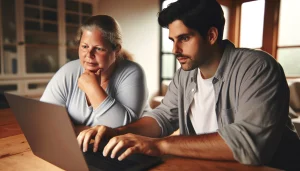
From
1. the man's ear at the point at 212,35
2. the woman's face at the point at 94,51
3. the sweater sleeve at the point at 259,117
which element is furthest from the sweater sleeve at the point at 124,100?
the sweater sleeve at the point at 259,117

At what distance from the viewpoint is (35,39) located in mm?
3291

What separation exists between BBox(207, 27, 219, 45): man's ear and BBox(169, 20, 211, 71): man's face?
0.10ft

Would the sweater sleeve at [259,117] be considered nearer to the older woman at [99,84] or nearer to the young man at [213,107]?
the young man at [213,107]

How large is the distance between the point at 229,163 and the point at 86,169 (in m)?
0.40

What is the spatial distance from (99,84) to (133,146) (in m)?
0.62

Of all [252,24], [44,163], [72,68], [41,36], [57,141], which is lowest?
[44,163]

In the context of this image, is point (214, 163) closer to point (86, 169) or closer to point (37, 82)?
point (86, 169)

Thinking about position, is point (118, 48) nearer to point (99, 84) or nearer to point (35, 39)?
point (99, 84)

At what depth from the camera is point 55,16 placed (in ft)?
11.3

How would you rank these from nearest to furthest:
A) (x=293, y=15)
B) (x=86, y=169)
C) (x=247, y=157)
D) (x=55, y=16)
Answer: (x=86, y=169) < (x=247, y=157) < (x=55, y=16) < (x=293, y=15)

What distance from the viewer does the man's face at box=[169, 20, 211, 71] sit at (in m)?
1.07

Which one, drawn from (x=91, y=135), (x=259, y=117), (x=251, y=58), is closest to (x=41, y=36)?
(x=91, y=135)

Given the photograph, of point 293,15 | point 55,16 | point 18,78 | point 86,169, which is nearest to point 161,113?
point 86,169

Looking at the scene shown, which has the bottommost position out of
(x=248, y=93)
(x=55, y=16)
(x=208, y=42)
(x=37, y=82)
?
(x=37, y=82)
